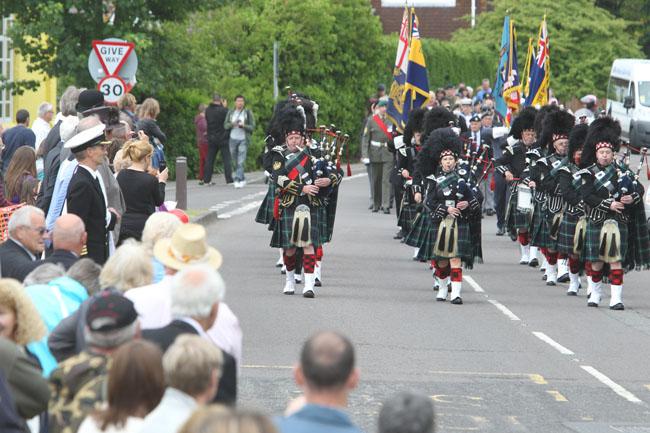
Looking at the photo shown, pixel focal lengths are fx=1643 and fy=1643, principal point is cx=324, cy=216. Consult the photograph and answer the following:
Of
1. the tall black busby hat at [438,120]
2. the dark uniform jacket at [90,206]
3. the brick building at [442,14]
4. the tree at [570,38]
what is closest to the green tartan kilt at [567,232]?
the tall black busby hat at [438,120]

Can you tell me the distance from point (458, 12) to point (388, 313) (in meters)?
53.5

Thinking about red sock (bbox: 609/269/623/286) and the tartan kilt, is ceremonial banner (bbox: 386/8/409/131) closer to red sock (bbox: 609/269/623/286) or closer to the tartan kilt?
the tartan kilt

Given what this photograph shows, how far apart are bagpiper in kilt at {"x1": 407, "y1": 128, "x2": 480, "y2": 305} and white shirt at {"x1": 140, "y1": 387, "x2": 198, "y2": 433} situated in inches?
413

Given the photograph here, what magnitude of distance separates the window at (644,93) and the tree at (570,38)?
10.2 m

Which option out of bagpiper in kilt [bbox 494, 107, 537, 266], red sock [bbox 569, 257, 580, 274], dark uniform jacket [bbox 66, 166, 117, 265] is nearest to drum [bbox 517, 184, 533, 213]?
bagpiper in kilt [bbox 494, 107, 537, 266]

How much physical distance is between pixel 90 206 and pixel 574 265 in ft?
23.9

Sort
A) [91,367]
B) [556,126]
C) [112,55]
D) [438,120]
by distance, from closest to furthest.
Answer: [91,367] < [556,126] < [438,120] < [112,55]

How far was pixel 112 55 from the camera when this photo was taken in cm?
2162

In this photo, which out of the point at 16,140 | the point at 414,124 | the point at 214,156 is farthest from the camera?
the point at 214,156

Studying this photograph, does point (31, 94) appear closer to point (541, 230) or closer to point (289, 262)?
point (541, 230)

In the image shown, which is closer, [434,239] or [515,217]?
[434,239]

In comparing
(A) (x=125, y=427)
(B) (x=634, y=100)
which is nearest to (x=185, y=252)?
(A) (x=125, y=427)

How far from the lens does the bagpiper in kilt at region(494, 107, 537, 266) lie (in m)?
20.2

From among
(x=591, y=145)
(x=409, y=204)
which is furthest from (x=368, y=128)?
(x=591, y=145)
